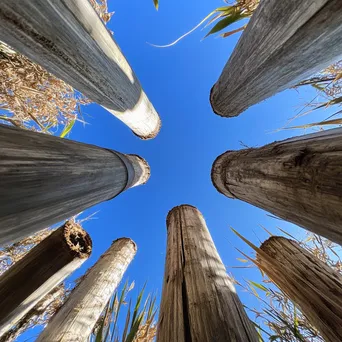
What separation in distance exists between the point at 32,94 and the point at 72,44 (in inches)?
107

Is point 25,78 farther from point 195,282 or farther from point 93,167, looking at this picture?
point 195,282

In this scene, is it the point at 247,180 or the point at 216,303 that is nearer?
the point at 216,303

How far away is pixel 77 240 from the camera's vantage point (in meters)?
3.43

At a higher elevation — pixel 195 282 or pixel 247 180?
pixel 247 180

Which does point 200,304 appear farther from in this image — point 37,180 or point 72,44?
point 72,44

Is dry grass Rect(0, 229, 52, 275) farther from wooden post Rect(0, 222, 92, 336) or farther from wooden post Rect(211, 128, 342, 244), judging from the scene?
wooden post Rect(211, 128, 342, 244)

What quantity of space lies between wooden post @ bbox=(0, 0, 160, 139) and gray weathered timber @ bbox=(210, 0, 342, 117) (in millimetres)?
1288

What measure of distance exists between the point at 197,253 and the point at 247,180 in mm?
786

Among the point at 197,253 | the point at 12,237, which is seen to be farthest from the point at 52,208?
the point at 197,253

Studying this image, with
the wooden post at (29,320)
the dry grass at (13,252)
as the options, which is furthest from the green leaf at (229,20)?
the dry grass at (13,252)

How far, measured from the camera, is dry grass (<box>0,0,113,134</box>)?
3459mm

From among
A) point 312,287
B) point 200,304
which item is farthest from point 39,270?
point 312,287

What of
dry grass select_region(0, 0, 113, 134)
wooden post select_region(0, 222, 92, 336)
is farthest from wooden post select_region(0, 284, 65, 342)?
dry grass select_region(0, 0, 113, 134)

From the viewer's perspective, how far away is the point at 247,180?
1859 mm
